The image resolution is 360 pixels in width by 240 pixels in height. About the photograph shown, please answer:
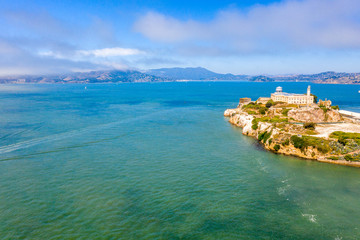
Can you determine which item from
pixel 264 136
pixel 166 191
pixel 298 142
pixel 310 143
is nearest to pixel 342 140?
pixel 310 143

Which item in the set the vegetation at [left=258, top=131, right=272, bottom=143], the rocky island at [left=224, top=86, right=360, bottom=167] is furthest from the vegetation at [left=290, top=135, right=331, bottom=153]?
the vegetation at [left=258, top=131, right=272, bottom=143]

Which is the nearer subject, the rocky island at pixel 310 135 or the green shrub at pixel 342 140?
the rocky island at pixel 310 135

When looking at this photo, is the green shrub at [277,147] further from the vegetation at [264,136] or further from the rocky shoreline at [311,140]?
the vegetation at [264,136]

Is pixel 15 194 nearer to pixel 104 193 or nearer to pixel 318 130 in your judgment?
pixel 104 193

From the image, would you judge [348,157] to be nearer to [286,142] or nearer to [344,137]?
[344,137]

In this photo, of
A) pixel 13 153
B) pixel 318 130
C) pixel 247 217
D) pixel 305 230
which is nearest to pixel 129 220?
pixel 247 217

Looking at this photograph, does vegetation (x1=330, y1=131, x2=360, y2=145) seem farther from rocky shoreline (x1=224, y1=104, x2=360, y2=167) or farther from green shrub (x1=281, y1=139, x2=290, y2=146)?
green shrub (x1=281, y1=139, x2=290, y2=146)

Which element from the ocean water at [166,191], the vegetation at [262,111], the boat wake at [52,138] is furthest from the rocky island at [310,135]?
the boat wake at [52,138]

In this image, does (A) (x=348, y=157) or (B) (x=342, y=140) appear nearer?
(A) (x=348, y=157)
